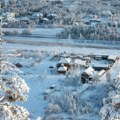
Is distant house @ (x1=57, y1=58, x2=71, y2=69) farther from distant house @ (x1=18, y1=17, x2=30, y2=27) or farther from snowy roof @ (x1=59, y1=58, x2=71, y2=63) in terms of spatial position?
distant house @ (x1=18, y1=17, x2=30, y2=27)

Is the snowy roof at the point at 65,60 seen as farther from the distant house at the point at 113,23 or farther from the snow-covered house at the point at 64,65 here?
the distant house at the point at 113,23

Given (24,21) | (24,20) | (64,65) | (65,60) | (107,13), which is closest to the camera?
(64,65)

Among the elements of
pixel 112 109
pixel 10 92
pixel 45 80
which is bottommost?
pixel 45 80

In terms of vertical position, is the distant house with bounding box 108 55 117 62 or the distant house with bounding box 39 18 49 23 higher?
the distant house with bounding box 39 18 49 23

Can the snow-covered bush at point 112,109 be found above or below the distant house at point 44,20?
above

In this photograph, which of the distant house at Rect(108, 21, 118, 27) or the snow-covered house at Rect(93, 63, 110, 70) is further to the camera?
the distant house at Rect(108, 21, 118, 27)

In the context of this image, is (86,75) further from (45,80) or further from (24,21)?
(24,21)

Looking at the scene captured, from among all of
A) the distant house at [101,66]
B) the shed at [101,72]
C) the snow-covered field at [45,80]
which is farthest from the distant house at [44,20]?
the shed at [101,72]

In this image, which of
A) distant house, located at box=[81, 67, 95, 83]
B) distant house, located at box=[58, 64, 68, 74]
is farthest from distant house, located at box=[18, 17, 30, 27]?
distant house, located at box=[81, 67, 95, 83]

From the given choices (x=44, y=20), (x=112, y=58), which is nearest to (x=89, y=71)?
(x=112, y=58)

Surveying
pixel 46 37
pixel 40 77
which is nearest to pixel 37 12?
pixel 46 37

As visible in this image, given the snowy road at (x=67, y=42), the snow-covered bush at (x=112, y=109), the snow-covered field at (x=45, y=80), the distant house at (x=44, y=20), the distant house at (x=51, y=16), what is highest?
the snow-covered bush at (x=112, y=109)
